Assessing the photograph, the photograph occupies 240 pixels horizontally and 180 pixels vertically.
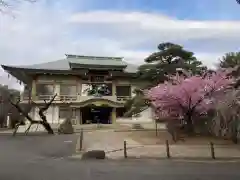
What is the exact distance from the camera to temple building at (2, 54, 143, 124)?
4528 cm

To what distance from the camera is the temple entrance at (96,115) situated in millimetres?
47281

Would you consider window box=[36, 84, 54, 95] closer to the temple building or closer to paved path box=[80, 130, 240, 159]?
the temple building

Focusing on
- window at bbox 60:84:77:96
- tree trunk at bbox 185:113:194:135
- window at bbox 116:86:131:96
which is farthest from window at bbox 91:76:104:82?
tree trunk at bbox 185:113:194:135

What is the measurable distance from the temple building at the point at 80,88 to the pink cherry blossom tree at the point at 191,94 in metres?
18.5

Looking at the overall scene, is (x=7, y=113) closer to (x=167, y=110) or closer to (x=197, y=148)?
(x=167, y=110)

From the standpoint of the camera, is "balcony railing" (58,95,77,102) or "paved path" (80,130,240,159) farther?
"balcony railing" (58,95,77,102)

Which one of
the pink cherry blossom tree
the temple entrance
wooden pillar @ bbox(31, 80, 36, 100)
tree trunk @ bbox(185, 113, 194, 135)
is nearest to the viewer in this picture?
the pink cherry blossom tree

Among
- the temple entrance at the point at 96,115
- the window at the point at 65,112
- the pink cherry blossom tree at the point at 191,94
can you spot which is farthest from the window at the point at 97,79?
the pink cherry blossom tree at the point at 191,94

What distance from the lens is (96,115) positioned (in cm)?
4831

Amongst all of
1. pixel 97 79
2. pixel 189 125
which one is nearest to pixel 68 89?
pixel 97 79

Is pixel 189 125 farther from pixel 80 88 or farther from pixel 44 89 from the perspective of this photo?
pixel 44 89

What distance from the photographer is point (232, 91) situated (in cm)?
2484

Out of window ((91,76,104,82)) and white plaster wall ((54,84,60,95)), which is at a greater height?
window ((91,76,104,82))

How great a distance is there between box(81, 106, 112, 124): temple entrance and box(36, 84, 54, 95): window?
5569mm
